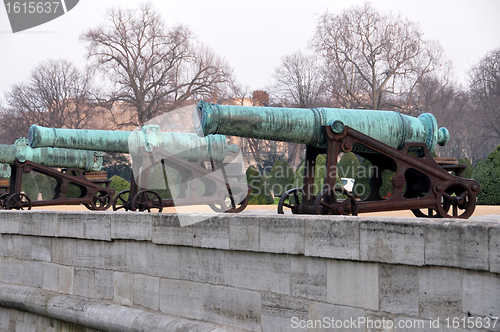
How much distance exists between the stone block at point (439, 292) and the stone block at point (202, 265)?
1.76 meters

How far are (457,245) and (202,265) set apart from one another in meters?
2.29

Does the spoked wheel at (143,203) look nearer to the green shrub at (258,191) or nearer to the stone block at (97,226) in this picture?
the stone block at (97,226)

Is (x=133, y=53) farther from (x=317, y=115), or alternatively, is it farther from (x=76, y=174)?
(x=317, y=115)

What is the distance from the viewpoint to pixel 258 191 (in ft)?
69.4

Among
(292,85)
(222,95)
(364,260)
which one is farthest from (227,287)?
(292,85)

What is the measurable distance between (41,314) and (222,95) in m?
26.9

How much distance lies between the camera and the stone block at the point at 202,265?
492 centimetres

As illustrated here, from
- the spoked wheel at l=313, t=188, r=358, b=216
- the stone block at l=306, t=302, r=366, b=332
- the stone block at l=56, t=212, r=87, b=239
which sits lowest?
the stone block at l=306, t=302, r=366, b=332

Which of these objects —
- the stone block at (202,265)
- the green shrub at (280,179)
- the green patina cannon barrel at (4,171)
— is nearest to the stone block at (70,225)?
the stone block at (202,265)

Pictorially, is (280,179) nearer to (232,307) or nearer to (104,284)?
(104,284)

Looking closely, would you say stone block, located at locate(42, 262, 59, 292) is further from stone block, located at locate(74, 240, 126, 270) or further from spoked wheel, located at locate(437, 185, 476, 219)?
spoked wheel, located at locate(437, 185, 476, 219)

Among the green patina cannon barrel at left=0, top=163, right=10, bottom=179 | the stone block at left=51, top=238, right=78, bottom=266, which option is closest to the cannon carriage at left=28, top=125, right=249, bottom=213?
the stone block at left=51, top=238, right=78, bottom=266

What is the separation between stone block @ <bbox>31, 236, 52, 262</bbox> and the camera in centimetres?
668

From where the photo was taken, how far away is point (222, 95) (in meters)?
32.9
